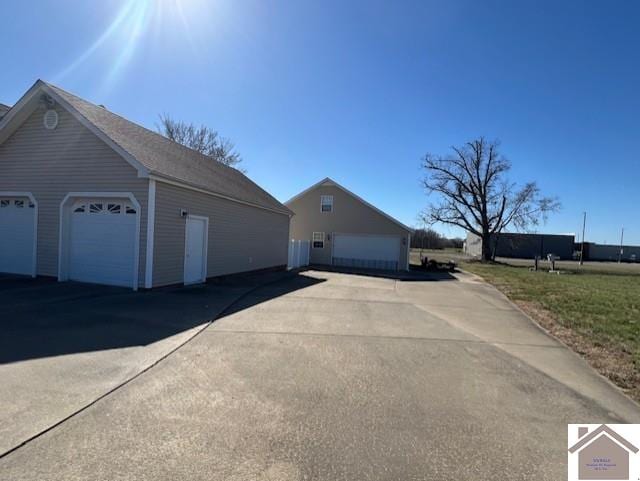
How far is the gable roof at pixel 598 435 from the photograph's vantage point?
346cm

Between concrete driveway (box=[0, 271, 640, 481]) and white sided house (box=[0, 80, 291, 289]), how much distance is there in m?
5.03

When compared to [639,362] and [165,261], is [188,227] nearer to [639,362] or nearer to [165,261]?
[165,261]

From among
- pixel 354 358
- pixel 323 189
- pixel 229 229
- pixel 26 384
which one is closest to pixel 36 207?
pixel 229 229

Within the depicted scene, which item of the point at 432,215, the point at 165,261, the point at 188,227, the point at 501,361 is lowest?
the point at 501,361

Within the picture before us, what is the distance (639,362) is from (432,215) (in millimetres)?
36038

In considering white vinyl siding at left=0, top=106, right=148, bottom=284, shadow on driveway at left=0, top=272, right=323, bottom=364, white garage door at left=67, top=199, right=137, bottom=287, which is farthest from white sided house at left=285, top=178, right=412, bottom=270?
white vinyl siding at left=0, top=106, right=148, bottom=284

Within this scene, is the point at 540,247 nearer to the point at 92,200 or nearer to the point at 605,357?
the point at 605,357

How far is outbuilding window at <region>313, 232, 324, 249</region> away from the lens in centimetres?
2800

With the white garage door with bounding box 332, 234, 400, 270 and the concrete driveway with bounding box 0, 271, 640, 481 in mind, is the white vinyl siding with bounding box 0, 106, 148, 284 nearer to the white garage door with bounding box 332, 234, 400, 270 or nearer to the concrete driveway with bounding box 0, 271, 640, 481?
the concrete driveway with bounding box 0, 271, 640, 481

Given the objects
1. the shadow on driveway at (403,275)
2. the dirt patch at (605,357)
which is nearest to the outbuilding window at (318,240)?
the shadow on driveway at (403,275)

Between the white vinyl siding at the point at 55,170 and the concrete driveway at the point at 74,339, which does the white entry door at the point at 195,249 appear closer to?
the concrete driveway at the point at 74,339

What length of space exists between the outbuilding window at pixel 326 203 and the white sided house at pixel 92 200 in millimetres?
15013

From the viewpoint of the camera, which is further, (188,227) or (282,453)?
(188,227)

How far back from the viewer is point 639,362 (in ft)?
19.9
